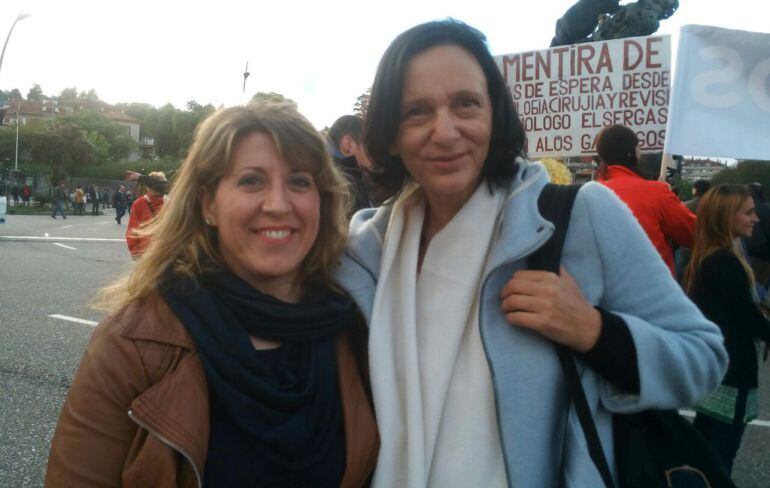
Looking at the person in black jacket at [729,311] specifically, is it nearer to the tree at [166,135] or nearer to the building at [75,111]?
the tree at [166,135]

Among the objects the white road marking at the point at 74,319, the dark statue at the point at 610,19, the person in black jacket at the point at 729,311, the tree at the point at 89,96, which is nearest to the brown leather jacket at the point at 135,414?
the person in black jacket at the point at 729,311

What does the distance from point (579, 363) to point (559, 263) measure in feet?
0.77

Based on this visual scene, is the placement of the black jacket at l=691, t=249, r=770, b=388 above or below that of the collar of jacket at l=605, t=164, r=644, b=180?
below

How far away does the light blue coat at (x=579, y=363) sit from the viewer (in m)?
1.48

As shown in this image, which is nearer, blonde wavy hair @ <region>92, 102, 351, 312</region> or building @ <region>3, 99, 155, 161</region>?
blonde wavy hair @ <region>92, 102, 351, 312</region>

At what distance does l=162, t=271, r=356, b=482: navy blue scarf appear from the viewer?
162 cm

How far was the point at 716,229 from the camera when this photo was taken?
3.72 m

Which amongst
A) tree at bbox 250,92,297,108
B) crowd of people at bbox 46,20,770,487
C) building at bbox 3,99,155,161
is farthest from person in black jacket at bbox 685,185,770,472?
→ building at bbox 3,99,155,161

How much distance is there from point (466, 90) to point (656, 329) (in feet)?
2.37

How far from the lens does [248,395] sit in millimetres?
1633

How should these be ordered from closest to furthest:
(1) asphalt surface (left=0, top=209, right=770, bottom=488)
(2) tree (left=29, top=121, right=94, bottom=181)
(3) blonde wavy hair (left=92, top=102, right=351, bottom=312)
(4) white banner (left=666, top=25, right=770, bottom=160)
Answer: (3) blonde wavy hair (left=92, top=102, right=351, bottom=312) → (1) asphalt surface (left=0, top=209, right=770, bottom=488) → (4) white banner (left=666, top=25, right=770, bottom=160) → (2) tree (left=29, top=121, right=94, bottom=181)

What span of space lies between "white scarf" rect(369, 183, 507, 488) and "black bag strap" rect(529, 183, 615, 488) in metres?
0.14

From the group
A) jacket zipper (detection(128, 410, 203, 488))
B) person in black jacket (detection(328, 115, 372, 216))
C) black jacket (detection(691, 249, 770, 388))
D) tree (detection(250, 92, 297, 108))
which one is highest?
tree (detection(250, 92, 297, 108))

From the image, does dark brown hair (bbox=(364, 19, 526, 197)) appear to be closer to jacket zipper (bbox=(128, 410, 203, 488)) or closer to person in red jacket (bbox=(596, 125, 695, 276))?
jacket zipper (bbox=(128, 410, 203, 488))
